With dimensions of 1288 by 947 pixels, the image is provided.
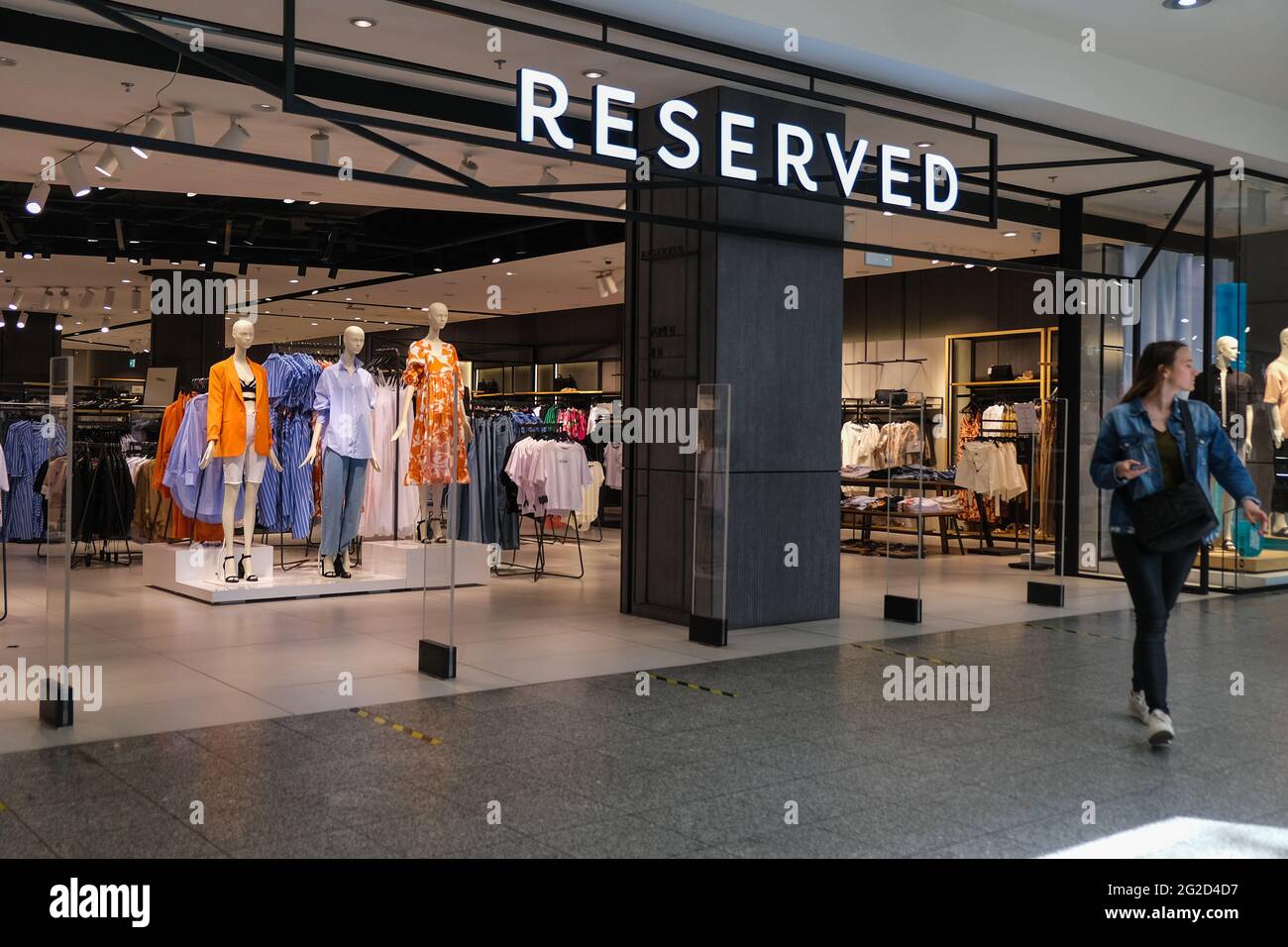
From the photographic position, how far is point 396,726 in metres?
4.58

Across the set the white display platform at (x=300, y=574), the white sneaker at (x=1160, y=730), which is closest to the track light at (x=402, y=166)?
the white display platform at (x=300, y=574)

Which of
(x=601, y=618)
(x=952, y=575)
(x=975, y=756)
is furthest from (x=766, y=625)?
(x=952, y=575)

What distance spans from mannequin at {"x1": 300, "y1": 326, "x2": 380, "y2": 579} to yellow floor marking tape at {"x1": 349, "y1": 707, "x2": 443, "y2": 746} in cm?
387

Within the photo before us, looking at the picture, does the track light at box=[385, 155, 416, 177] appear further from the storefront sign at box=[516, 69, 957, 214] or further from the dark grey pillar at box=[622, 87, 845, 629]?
the storefront sign at box=[516, 69, 957, 214]

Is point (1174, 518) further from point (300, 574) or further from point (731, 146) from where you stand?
point (300, 574)

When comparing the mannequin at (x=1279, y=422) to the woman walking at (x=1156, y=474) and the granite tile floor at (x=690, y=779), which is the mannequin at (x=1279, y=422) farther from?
the woman walking at (x=1156, y=474)

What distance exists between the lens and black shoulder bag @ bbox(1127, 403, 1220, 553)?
4.37 metres

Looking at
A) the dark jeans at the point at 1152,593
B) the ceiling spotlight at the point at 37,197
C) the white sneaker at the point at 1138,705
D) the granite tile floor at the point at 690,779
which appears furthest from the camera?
the ceiling spotlight at the point at 37,197

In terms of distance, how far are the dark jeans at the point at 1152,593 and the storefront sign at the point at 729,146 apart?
8.92 feet

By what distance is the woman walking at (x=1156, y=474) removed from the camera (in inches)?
176

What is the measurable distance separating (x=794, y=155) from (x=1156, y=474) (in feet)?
9.10
